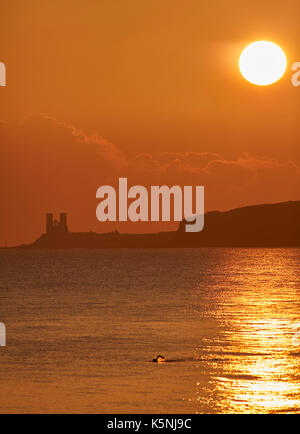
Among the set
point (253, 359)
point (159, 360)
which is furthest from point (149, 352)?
point (253, 359)

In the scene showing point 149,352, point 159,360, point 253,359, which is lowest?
point 159,360

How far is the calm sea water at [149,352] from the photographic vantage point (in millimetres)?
37438

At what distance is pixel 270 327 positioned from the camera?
69.2 meters

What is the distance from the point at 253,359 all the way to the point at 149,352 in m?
7.77

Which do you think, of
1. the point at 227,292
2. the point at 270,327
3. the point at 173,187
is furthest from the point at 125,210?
the point at 270,327

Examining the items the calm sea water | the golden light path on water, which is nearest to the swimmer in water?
the calm sea water

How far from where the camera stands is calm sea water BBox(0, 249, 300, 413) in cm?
3744

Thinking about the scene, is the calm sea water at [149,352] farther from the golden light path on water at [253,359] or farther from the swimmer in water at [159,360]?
the swimmer in water at [159,360]

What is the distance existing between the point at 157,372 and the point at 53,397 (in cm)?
870

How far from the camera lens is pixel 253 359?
161 feet

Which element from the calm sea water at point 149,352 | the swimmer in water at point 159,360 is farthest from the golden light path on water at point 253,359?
the swimmer in water at point 159,360

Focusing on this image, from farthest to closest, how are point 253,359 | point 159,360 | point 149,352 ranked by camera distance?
point 149,352, point 253,359, point 159,360

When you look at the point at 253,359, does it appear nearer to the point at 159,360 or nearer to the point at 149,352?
the point at 159,360

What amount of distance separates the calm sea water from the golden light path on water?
71 millimetres
